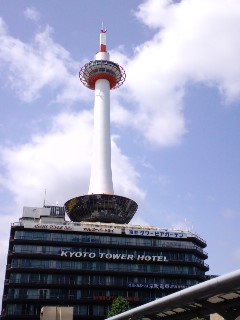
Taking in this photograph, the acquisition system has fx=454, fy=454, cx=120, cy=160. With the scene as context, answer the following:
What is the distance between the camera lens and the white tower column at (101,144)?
114938mm

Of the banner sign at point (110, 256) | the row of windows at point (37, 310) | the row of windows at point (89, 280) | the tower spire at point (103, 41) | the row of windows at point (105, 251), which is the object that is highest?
the tower spire at point (103, 41)

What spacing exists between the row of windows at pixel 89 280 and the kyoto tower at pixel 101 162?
17039 millimetres

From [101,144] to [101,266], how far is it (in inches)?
1432

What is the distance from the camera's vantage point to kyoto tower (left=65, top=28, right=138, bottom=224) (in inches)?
4252

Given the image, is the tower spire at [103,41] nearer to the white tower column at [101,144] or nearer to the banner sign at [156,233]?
the white tower column at [101,144]

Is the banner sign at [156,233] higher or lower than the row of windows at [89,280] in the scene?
higher

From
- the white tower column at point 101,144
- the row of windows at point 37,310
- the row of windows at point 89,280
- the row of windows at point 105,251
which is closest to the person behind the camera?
Result: the row of windows at point 37,310

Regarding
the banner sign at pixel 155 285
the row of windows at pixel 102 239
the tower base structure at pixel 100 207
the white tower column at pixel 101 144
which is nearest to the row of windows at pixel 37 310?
the banner sign at pixel 155 285

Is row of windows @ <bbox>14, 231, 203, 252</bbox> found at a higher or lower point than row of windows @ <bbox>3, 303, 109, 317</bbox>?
higher

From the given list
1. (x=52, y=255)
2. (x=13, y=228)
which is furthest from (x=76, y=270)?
(x=13, y=228)

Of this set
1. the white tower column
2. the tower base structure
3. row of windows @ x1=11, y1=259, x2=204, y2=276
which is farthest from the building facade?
the white tower column

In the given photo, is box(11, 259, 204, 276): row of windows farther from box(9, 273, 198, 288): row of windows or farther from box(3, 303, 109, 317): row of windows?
box(3, 303, 109, 317): row of windows

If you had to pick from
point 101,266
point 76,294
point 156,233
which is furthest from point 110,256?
point 156,233

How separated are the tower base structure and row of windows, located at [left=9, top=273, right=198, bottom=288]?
669 inches
